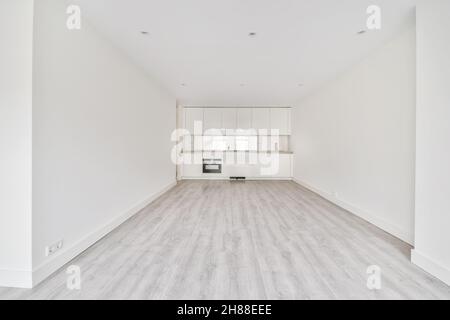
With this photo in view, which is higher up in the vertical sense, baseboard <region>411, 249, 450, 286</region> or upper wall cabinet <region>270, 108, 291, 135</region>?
upper wall cabinet <region>270, 108, 291, 135</region>

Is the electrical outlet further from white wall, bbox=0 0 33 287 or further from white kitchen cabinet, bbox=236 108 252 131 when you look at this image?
white kitchen cabinet, bbox=236 108 252 131

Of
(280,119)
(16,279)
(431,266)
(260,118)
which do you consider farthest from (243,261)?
(280,119)

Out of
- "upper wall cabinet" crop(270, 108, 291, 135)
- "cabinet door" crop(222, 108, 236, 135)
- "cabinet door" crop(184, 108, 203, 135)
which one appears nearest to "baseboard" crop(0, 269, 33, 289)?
"cabinet door" crop(184, 108, 203, 135)

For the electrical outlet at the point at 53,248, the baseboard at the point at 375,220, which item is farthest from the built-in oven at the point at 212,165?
the electrical outlet at the point at 53,248

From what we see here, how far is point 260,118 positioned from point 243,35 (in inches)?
193

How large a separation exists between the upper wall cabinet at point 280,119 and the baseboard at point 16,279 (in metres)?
6.90

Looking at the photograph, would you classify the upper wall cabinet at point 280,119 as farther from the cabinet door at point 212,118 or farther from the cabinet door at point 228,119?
the cabinet door at point 212,118

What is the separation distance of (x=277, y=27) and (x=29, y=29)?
2286mm

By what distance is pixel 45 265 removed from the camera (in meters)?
1.94

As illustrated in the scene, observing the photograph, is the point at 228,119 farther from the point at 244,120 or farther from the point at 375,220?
the point at 375,220

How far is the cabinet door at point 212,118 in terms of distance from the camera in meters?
7.60

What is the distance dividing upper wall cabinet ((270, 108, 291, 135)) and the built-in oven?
2.10 meters

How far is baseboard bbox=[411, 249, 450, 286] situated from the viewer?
1899mm

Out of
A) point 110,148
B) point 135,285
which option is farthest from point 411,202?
point 110,148
